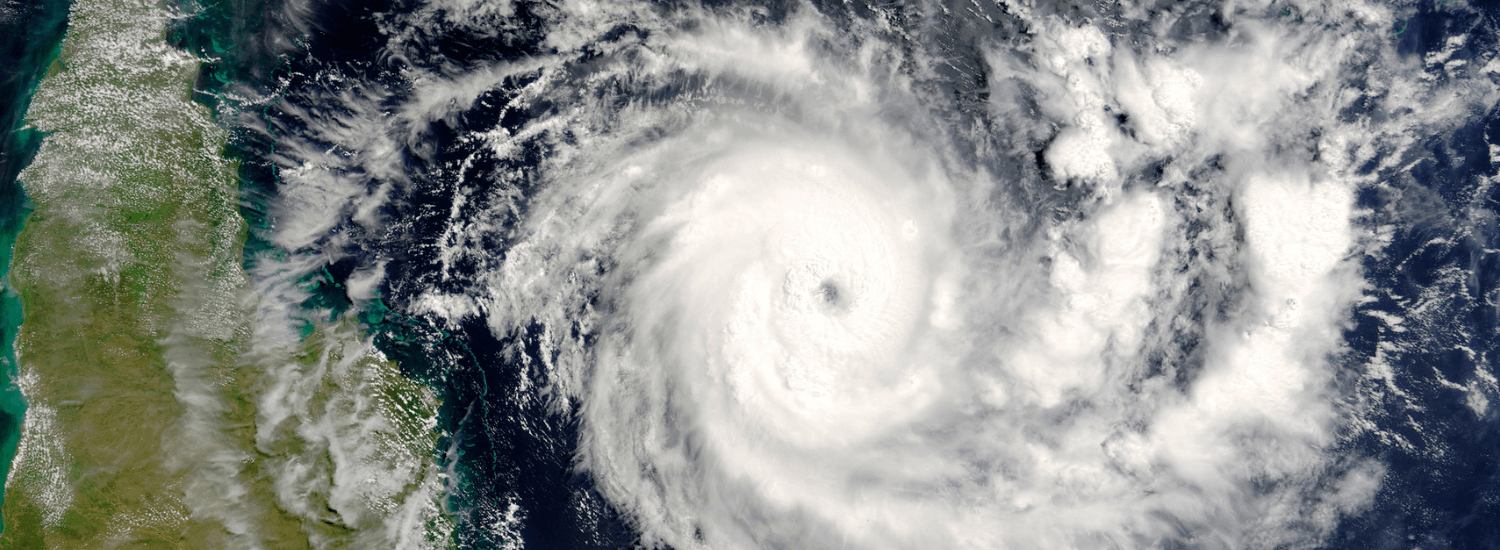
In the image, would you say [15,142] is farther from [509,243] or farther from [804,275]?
[804,275]

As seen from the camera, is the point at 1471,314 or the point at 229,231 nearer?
the point at 1471,314

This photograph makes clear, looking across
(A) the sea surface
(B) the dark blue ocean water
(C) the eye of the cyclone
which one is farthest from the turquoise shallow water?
(C) the eye of the cyclone

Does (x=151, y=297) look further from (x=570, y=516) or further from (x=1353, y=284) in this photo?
(x=1353, y=284)

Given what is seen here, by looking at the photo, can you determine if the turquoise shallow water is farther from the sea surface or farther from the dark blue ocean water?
the dark blue ocean water

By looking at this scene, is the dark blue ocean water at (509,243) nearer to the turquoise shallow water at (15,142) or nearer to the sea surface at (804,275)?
the sea surface at (804,275)

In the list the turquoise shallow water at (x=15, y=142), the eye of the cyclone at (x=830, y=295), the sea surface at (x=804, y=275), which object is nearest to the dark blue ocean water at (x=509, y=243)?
the sea surface at (x=804, y=275)

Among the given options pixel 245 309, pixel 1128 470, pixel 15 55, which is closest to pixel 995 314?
pixel 1128 470
